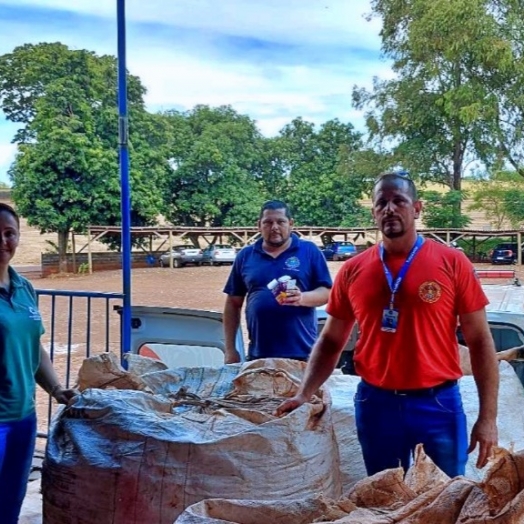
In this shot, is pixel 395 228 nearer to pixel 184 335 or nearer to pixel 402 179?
pixel 402 179

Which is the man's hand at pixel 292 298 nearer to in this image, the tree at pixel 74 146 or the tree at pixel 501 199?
the tree at pixel 501 199

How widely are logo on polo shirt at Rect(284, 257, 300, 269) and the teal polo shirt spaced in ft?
4.12

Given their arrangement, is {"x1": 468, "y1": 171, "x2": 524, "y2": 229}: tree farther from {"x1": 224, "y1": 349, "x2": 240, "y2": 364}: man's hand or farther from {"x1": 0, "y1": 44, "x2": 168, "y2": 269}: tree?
{"x1": 224, "y1": 349, "x2": 240, "y2": 364}: man's hand

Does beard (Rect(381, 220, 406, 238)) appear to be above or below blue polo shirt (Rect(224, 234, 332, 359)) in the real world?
above

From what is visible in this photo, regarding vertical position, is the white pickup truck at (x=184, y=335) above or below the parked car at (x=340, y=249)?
below

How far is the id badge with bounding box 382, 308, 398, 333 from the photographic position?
2020mm

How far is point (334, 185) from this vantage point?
15.2 metres

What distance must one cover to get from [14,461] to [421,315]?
4.34 ft

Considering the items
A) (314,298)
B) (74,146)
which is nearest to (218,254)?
(74,146)

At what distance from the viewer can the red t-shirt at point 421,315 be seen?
6.56 ft

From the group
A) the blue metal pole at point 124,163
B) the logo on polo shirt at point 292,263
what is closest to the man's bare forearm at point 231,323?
the logo on polo shirt at point 292,263

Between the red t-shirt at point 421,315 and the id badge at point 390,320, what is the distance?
0.01 metres

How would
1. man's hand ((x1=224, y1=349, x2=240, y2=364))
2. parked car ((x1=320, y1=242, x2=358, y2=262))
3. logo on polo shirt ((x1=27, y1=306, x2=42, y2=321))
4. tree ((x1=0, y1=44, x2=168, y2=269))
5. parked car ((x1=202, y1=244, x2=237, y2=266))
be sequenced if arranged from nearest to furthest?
logo on polo shirt ((x1=27, y1=306, x2=42, y2=321)) → man's hand ((x1=224, y1=349, x2=240, y2=364)) → parked car ((x1=320, y1=242, x2=358, y2=262)) → parked car ((x1=202, y1=244, x2=237, y2=266)) → tree ((x1=0, y1=44, x2=168, y2=269))

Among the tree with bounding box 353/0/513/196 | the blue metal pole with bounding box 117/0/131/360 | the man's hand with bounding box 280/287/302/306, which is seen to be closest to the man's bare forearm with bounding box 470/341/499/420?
the man's hand with bounding box 280/287/302/306
